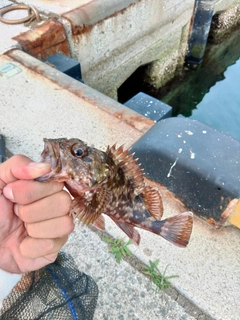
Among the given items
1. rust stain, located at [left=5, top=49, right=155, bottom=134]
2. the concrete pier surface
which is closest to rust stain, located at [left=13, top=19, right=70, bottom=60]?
rust stain, located at [left=5, top=49, right=155, bottom=134]

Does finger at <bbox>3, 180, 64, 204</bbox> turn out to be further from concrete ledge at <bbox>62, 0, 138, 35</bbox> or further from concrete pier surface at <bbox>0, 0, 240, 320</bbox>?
concrete ledge at <bbox>62, 0, 138, 35</bbox>

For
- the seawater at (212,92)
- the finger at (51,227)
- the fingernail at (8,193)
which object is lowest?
the seawater at (212,92)

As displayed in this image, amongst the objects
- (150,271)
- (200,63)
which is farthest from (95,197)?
(200,63)

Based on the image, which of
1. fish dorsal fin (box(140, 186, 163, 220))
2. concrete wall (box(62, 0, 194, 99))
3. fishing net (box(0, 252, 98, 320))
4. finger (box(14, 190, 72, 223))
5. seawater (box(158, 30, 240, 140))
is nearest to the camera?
finger (box(14, 190, 72, 223))

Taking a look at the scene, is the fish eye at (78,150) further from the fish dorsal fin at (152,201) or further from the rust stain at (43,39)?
the rust stain at (43,39)

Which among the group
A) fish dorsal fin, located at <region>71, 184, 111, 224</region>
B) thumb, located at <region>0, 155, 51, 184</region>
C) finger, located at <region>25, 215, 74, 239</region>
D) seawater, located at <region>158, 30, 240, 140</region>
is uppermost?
thumb, located at <region>0, 155, 51, 184</region>

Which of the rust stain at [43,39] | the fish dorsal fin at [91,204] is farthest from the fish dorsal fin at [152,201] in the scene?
the rust stain at [43,39]

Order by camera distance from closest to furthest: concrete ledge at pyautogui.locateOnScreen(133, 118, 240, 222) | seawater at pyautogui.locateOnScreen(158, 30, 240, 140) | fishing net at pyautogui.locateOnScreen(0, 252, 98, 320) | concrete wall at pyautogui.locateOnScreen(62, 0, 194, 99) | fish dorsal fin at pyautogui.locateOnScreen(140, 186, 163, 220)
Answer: fish dorsal fin at pyautogui.locateOnScreen(140, 186, 163, 220), fishing net at pyautogui.locateOnScreen(0, 252, 98, 320), concrete ledge at pyautogui.locateOnScreen(133, 118, 240, 222), concrete wall at pyautogui.locateOnScreen(62, 0, 194, 99), seawater at pyautogui.locateOnScreen(158, 30, 240, 140)

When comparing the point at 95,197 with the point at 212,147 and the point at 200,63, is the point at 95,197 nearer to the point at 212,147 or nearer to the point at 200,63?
the point at 212,147
